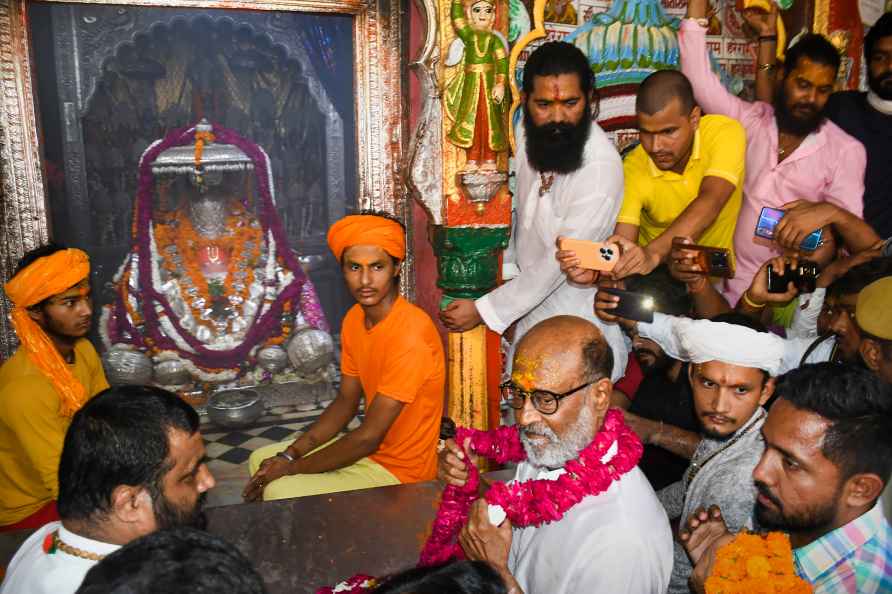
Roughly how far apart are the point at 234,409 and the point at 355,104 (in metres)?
2.43

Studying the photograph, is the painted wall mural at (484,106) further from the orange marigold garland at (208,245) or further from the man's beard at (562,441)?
the orange marigold garland at (208,245)

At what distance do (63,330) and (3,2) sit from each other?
2077 mm

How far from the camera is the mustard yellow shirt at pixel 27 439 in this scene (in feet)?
9.32

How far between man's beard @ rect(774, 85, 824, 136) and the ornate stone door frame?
217 centimetres

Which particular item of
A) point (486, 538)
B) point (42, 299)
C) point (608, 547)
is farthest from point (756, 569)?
point (42, 299)

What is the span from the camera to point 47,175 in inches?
185

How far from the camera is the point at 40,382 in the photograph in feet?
9.57

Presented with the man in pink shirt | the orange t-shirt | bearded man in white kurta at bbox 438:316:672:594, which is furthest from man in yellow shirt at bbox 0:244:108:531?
the man in pink shirt

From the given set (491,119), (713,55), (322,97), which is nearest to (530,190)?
(491,119)

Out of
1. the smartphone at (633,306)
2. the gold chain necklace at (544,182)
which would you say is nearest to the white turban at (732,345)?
the smartphone at (633,306)

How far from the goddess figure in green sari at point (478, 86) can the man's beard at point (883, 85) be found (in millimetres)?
2042

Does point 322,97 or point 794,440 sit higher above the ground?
point 322,97

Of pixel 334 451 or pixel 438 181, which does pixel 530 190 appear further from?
pixel 334 451

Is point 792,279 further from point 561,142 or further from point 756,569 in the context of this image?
point 756,569
